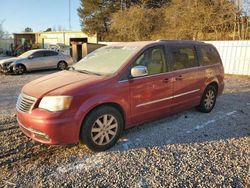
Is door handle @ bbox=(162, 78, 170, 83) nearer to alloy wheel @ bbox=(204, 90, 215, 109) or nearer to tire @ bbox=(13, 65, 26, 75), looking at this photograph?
alloy wheel @ bbox=(204, 90, 215, 109)

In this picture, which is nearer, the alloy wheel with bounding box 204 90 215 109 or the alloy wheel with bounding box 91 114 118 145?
the alloy wheel with bounding box 91 114 118 145

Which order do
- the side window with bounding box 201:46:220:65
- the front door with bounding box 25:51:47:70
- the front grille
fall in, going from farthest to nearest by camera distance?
the front door with bounding box 25:51:47:70
the side window with bounding box 201:46:220:65
the front grille

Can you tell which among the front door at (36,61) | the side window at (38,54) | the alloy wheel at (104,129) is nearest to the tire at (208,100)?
the alloy wheel at (104,129)

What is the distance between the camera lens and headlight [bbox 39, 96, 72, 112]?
324 cm

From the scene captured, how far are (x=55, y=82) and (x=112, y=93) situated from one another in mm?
948

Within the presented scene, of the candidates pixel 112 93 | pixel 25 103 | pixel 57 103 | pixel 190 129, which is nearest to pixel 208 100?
pixel 190 129

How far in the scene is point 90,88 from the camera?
3.44 meters

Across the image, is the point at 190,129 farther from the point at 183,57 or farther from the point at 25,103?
the point at 25,103

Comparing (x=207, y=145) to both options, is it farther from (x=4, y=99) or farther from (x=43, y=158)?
(x=4, y=99)

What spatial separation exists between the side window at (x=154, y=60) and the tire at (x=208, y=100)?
161 centimetres

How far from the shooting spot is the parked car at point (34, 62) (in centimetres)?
1295

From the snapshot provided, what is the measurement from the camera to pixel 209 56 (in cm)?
555

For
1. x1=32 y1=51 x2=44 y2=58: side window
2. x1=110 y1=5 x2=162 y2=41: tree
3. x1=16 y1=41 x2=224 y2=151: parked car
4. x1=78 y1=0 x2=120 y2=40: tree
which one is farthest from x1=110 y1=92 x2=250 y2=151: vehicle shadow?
x1=78 y1=0 x2=120 y2=40: tree

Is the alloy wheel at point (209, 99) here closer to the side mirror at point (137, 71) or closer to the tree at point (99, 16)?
the side mirror at point (137, 71)
